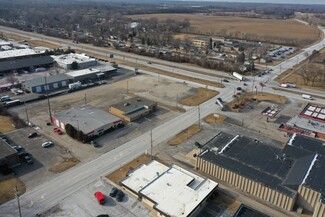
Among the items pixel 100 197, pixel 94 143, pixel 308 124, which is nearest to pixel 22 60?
pixel 94 143

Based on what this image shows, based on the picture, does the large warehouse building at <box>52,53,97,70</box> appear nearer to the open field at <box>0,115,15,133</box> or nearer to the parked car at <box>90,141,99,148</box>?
the open field at <box>0,115,15,133</box>

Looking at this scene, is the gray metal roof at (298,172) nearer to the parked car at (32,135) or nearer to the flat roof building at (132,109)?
the flat roof building at (132,109)

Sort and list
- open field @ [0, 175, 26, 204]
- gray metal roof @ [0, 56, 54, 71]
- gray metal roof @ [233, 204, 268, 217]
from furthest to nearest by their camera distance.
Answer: gray metal roof @ [0, 56, 54, 71]
open field @ [0, 175, 26, 204]
gray metal roof @ [233, 204, 268, 217]

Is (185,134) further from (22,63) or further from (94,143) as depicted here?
(22,63)

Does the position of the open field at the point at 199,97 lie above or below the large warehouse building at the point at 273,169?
below

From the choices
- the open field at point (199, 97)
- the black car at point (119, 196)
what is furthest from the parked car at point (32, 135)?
the open field at point (199, 97)

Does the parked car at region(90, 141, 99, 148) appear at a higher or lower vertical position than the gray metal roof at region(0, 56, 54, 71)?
lower

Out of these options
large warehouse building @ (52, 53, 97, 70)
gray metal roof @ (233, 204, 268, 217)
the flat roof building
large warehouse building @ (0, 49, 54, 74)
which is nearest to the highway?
the flat roof building
